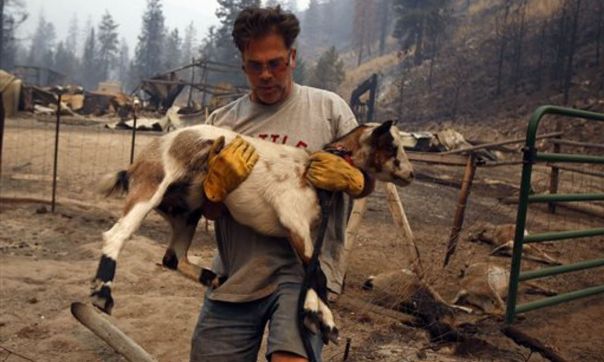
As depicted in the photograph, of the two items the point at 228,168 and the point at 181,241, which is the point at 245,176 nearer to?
the point at 228,168

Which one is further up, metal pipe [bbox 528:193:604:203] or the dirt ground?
metal pipe [bbox 528:193:604:203]

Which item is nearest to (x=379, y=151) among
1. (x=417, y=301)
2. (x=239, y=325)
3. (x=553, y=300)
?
(x=239, y=325)

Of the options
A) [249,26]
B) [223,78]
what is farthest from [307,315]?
[223,78]

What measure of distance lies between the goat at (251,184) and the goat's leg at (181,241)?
1 centimetres

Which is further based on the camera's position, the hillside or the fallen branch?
the hillside

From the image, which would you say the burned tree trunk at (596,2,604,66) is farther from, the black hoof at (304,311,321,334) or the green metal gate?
the black hoof at (304,311,321,334)

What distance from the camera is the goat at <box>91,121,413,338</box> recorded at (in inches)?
95.5

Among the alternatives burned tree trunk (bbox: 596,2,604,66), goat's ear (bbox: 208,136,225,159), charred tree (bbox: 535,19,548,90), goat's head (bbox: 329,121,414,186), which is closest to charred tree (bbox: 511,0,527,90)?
charred tree (bbox: 535,19,548,90)

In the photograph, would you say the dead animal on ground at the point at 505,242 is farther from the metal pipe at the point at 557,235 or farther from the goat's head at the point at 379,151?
the goat's head at the point at 379,151

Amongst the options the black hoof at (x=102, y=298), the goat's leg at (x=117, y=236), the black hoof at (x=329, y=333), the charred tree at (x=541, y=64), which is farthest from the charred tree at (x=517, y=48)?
the black hoof at (x=102, y=298)

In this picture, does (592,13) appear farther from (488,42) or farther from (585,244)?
(585,244)

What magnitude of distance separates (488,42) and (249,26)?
42.6 m

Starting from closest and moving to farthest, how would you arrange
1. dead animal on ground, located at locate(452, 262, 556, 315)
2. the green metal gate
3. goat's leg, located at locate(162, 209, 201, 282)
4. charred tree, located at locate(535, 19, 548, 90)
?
1. goat's leg, located at locate(162, 209, 201, 282)
2. the green metal gate
3. dead animal on ground, located at locate(452, 262, 556, 315)
4. charred tree, located at locate(535, 19, 548, 90)

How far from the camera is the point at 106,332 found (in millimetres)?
3172
